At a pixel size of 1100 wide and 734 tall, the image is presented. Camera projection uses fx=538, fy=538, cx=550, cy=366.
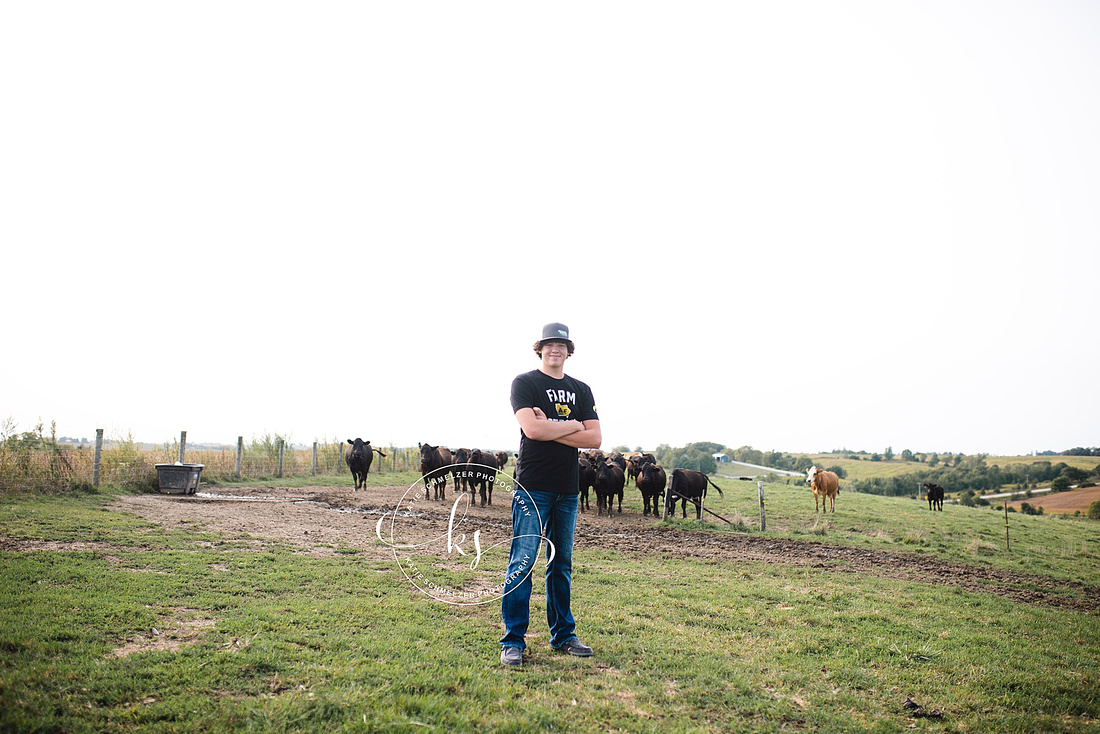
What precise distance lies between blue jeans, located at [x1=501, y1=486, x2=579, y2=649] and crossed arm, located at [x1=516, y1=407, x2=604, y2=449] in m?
0.45

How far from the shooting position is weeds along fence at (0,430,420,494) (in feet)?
45.8

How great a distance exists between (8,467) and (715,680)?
1763cm

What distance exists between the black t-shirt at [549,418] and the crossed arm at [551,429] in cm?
8

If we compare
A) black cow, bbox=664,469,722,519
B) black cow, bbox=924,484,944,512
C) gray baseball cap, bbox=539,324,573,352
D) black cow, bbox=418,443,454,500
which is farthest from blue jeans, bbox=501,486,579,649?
black cow, bbox=924,484,944,512

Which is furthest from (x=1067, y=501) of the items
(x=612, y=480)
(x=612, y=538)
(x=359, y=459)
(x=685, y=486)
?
(x=359, y=459)

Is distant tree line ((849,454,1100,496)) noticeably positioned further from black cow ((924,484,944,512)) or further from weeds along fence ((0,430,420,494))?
weeds along fence ((0,430,420,494))

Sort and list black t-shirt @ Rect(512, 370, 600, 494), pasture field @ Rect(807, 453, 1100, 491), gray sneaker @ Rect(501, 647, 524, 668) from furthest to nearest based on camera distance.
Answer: pasture field @ Rect(807, 453, 1100, 491) < black t-shirt @ Rect(512, 370, 600, 494) < gray sneaker @ Rect(501, 647, 524, 668)

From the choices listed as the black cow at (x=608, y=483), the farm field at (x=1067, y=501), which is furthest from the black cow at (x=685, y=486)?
the farm field at (x=1067, y=501)

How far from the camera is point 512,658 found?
13.5ft

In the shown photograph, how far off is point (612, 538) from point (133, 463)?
51.7ft

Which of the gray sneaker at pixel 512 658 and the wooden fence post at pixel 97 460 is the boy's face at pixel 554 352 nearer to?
the gray sneaker at pixel 512 658

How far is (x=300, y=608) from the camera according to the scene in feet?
17.4

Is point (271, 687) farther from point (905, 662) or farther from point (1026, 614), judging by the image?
point (1026, 614)

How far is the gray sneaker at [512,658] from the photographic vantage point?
4105 millimetres
